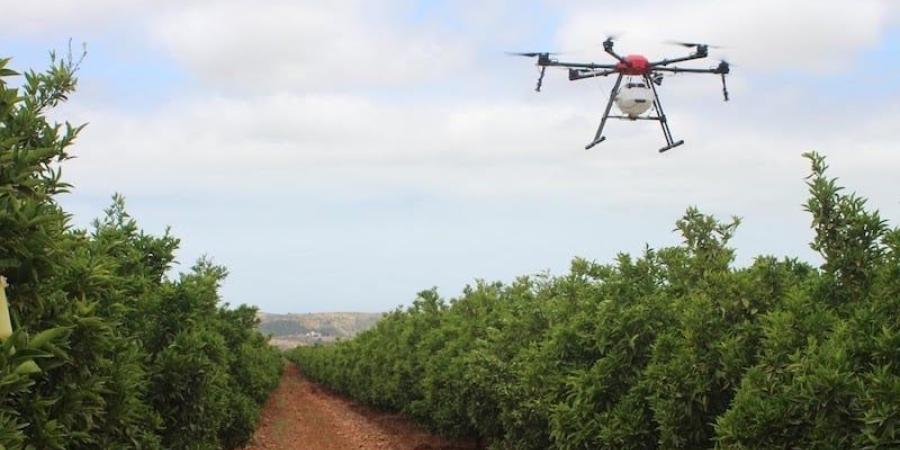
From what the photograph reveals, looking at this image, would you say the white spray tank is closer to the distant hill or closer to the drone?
the drone

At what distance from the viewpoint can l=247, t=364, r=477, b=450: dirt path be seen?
2369 centimetres

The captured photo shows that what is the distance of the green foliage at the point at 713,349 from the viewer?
6.11 metres

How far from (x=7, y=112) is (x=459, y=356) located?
15.1 meters

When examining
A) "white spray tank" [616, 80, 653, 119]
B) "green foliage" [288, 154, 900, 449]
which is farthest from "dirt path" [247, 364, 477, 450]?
"white spray tank" [616, 80, 653, 119]

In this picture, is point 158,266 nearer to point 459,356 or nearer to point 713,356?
point 713,356

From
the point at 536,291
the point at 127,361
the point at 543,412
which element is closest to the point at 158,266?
the point at 127,361

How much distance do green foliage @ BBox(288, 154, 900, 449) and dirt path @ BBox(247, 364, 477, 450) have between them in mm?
8927

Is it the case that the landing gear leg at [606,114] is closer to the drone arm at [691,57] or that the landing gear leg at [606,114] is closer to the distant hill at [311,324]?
the drone arm at [691,57]

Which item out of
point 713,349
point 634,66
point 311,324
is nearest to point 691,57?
point 634,66

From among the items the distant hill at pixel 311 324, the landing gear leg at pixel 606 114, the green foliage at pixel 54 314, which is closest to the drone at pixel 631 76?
the landing gear leg at pixel 606 114

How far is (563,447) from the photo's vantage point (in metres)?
10.1

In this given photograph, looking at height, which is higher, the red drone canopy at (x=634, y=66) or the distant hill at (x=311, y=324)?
the red drone canopy at (x=634, y=66)

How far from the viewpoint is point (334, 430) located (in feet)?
95.3

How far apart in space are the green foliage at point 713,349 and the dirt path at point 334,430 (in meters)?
8.93
